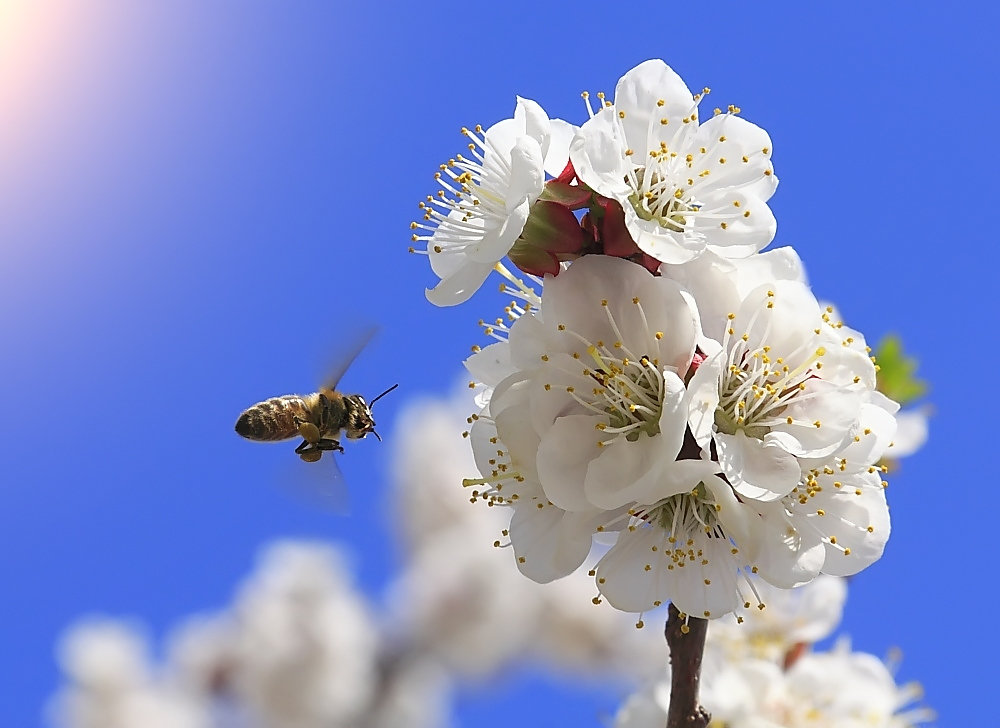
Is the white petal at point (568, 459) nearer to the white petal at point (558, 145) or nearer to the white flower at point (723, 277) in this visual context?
the white flower at point (723, 277)

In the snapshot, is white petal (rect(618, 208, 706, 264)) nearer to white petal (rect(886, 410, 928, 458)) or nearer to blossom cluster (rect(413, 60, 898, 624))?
blossom cluster (rect(413, 60, 898, 624))

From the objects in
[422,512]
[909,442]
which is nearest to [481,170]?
[909,442]

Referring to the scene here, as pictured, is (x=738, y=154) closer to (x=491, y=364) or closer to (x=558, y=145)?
(x=558, y=145)

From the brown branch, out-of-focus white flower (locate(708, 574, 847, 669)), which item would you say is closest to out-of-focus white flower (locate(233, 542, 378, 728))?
out-of-focus white flower (locate(708, 574, 847, 669))

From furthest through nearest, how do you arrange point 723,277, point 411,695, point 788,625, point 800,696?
point 411,695
point 788,625
point 800,696
point 723,277

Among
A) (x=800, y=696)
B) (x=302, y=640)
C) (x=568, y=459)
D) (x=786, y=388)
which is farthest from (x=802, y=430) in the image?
(x=302, y=640)

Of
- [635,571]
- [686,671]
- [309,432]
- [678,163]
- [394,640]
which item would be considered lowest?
[686,671]

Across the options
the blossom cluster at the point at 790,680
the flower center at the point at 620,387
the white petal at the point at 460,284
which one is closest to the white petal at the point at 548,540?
the flower center at the point at 620,387
